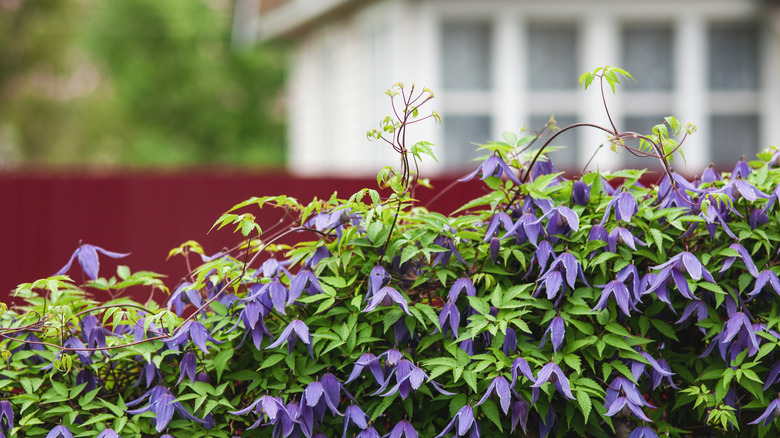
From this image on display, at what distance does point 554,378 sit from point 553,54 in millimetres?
6645

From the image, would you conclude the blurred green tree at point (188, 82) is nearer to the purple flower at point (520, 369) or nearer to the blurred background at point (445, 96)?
the blurred background at point (445, 96)

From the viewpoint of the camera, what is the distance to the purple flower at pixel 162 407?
2031 mm

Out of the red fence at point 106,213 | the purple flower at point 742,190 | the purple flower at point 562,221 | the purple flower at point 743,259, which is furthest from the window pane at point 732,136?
the purple flower at point 562,221

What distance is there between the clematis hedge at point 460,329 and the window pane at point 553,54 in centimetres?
602

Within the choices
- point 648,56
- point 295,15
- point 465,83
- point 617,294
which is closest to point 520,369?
point 617,294

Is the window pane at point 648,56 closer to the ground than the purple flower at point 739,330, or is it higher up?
higher up

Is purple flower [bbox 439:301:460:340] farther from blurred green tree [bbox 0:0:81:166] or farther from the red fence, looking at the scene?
blurred green tree [bbox 0:0:81:166]

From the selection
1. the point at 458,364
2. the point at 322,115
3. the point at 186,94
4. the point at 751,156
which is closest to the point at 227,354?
the point at 458,364

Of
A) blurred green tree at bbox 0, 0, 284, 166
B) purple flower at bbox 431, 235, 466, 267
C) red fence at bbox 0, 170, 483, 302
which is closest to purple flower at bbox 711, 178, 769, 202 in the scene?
purple flower at bbox 431, 235, 466, 267

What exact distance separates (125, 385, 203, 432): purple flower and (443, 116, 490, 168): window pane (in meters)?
6.13

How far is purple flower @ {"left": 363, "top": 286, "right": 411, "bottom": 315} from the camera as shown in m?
1.99

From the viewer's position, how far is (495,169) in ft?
7.29

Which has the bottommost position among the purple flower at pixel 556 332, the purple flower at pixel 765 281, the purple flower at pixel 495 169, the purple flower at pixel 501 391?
the purple flower at pixel 501 391

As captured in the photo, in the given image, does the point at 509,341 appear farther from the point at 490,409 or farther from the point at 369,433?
the point at 369,433
